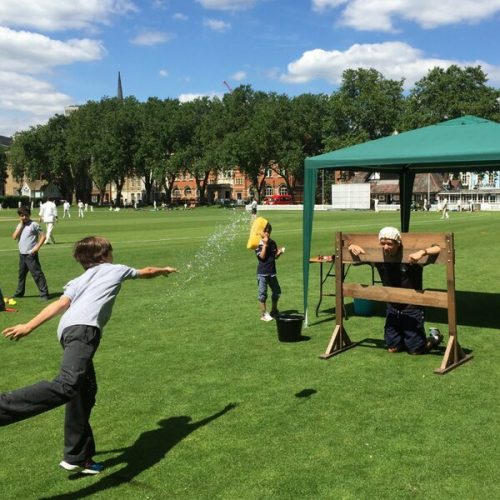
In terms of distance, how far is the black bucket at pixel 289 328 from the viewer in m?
8.64

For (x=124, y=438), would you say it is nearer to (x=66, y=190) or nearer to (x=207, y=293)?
(x=207, y=293)

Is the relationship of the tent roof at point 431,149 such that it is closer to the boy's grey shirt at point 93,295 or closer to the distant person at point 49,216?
the boy's grey shirt at point 93,295

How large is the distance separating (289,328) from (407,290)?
1.92 meters

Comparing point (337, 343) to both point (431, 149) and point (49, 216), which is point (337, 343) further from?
point (49, 216)

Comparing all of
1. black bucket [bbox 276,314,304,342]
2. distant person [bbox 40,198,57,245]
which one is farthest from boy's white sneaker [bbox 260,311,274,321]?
distant person [bbox 40,198,57,245]

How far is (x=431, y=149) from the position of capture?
873cm

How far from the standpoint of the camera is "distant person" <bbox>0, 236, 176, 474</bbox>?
13.8 feet

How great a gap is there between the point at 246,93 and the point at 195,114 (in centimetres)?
1039

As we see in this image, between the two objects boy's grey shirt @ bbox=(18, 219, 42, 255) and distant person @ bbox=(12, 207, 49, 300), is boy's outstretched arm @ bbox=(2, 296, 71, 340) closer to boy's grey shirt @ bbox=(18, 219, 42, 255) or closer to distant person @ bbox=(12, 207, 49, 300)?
distant person @ bbox=(12, 207, 49, 300)

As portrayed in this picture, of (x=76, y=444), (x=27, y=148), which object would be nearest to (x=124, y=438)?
(x=76, y=444)

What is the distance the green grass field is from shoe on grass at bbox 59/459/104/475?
0.08 m

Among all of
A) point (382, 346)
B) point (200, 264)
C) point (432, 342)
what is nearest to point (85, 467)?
point (382, 346)

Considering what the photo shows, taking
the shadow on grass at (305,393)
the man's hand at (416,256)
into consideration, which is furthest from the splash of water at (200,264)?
the shadow on grass at (305,393)

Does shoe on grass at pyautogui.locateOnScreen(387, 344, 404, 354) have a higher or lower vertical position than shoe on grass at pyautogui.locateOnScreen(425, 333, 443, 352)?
lower
